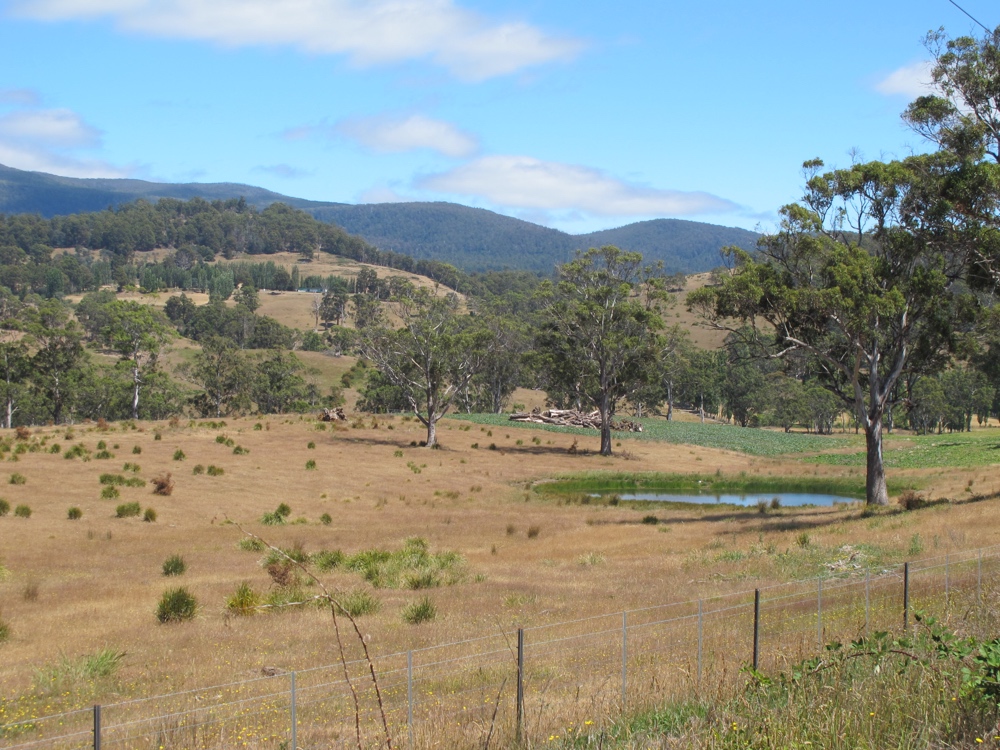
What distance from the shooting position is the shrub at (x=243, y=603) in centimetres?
1862

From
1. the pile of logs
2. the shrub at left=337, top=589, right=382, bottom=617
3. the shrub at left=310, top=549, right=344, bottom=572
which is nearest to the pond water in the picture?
the shrub at left=310, top=549, right=344, bottom=572

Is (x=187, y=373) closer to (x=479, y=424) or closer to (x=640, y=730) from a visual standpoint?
(x=479, y=424)

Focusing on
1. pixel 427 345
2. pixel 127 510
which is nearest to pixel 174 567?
pixel 127 510

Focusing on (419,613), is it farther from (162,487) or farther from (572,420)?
(572,420)

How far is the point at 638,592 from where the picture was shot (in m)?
20.0

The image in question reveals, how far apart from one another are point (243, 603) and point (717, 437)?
7926 centimetres

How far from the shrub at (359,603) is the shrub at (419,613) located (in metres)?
0.95

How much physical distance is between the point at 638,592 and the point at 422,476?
35.1m

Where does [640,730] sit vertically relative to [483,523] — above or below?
above

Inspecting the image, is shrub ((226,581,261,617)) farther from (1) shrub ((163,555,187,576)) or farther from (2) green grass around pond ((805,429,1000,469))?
(2) green grass around pond ((805,429,1000,469))

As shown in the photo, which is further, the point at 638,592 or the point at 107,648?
the point at 638,592

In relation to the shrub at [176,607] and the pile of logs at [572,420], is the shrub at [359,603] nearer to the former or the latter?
the shrub at [176,607]

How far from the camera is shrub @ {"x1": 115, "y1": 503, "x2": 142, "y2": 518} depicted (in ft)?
109

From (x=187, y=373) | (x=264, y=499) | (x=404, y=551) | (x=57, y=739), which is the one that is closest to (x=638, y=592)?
(x=404, y=551)
